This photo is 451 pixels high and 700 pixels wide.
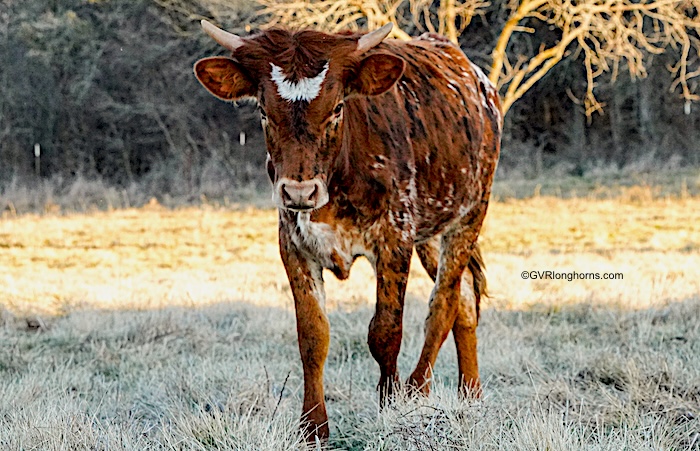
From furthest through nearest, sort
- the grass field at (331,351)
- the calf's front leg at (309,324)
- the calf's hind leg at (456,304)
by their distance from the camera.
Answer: the calf's hind leg at (456,304)
the calf's front leg at (309,324)
the grass field at (331,351)

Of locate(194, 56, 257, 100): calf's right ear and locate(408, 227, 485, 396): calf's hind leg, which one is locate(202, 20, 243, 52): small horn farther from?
locate(408, 227, 485, 396): calf's hind leg

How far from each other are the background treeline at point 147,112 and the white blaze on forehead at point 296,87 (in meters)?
17.1

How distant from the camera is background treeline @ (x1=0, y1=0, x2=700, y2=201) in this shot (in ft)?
71.7

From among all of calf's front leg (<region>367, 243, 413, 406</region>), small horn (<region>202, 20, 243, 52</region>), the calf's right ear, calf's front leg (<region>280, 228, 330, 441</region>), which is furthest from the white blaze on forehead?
calf's front leg (<region>367, 243, 413, 406</region>)

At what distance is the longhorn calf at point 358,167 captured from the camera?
3988mm

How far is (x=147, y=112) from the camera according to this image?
22.8 metres

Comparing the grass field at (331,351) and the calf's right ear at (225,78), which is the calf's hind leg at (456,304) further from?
the calf's right ear at (225,78)

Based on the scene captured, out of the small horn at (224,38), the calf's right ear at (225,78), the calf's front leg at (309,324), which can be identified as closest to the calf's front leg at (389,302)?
the calf's front leg at (309,324)

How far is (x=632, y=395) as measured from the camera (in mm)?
4684

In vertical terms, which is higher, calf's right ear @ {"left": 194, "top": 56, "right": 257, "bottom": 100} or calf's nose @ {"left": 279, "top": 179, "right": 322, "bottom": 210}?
calf's right ear @ {"left": 194, "top": 56, "right": 257, "bottom": 100}

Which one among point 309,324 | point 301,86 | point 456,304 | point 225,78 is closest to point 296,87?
point 301,86

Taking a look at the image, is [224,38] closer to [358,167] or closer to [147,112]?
[358,167]

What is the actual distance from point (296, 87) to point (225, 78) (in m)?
0.45

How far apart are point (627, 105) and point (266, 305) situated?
66.4ft
